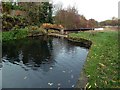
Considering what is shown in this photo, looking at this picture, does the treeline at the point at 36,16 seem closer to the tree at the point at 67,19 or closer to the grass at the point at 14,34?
the tree at the point at 67,19

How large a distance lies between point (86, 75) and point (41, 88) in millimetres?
2495

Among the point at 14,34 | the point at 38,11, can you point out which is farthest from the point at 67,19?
the point at 14,34

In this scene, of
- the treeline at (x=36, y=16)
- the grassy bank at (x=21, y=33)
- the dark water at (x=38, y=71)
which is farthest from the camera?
the treeline at (x=36, y=16)

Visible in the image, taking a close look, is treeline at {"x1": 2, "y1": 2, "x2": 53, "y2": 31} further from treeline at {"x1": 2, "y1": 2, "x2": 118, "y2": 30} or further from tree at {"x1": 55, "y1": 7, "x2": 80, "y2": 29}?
tree at {"x1": 55, "y1": 7, "x2": 80, "y2": 29}

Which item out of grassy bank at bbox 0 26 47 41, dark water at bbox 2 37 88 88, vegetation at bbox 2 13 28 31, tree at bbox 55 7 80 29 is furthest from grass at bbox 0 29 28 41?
tree at bbox 55 7 80 29

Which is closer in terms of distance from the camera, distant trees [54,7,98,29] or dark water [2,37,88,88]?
dark water [2,37,88,88]

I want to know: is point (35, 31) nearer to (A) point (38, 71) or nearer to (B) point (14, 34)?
(B) point (14, 34)

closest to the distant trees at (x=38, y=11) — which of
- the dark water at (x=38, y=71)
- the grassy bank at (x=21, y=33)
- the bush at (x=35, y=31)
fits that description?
the bush at (x=35, y=31)

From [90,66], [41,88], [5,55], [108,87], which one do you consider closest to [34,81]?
[41,88]

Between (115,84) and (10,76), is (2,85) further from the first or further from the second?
(115,84)

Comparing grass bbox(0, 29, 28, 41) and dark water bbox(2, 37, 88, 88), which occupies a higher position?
grass bbox(0, 29, 28, 41)

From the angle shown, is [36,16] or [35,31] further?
[36,16]

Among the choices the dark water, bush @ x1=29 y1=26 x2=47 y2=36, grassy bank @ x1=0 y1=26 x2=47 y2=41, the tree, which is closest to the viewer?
the dark water

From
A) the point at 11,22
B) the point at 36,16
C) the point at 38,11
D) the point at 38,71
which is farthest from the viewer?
the point at 38,11
